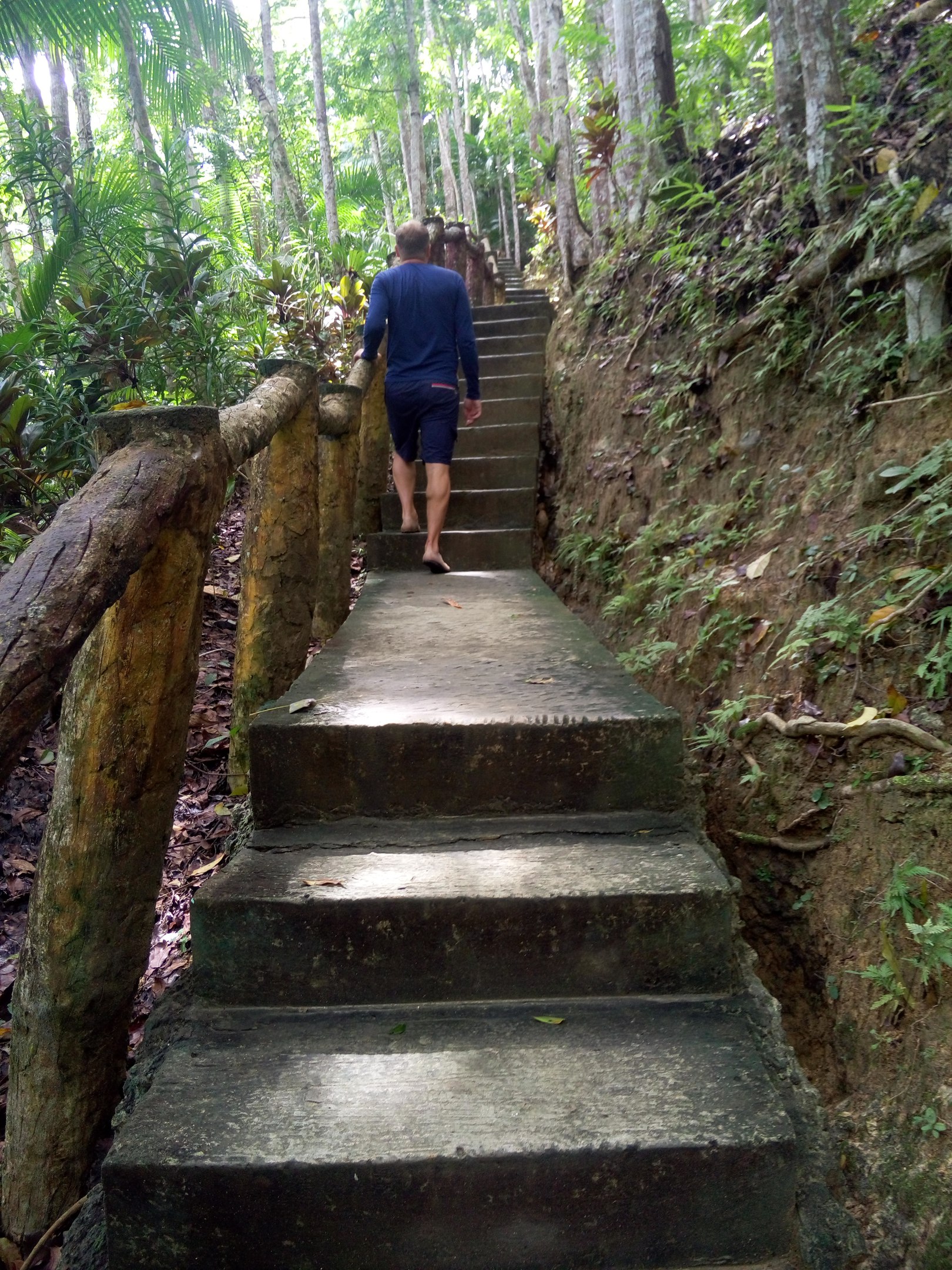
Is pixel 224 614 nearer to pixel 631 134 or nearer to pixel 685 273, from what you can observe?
pixel 685 273

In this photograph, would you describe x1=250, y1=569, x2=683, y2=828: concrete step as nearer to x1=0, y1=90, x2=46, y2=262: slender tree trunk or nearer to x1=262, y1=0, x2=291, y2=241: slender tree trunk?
x1=0, y1=90, x2=46, y2=262: slender tree trunk

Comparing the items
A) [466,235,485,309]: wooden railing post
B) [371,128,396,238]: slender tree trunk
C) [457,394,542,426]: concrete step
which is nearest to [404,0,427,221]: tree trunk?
[466,235,485,309]: wooden railing post

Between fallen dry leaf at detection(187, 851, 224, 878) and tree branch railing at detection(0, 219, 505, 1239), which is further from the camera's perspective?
fallen dry leaf at detection(187, 851, 224, 878)

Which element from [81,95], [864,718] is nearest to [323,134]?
[81,95]

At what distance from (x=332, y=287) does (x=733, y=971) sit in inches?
318

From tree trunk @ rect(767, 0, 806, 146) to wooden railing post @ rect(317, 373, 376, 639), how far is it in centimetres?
238

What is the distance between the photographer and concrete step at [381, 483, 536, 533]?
205 inches

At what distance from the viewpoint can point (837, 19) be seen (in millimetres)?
4023

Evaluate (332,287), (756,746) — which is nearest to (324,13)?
(332,287)

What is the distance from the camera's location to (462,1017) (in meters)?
1.72

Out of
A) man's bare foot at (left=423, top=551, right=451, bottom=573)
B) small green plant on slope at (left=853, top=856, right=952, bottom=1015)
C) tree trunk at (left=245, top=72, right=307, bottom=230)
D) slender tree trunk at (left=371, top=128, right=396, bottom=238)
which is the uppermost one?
slender tree trunk at (left=371, top=128, right=396, bottom=238)

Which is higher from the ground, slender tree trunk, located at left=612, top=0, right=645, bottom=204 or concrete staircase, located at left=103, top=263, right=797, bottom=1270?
slender tree trunk, located at left=612, top=0, right=645, bottom=204

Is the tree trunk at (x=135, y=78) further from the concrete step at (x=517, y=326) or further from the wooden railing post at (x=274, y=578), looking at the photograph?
the wooden railing post at (x=274, y=578)

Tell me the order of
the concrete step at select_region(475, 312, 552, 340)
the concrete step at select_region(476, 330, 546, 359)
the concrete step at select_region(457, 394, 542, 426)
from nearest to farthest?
1. the concrete step at select_region(457, 394, 542, 426)
2. the concrete step at select_region(476, 330, 546, 359)
3. the concrete step at select_region(475, 312, 552, 340)
